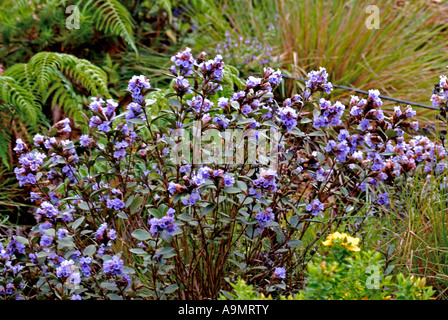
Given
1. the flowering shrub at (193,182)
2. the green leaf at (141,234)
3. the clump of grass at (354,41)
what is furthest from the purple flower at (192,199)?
the clump of grass at (354,41)

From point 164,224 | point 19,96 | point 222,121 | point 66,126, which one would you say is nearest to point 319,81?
point 222,121

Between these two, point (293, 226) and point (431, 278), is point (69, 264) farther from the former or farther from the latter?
point (431, 278)

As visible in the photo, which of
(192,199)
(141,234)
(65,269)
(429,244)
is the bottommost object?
Result: (429,244)

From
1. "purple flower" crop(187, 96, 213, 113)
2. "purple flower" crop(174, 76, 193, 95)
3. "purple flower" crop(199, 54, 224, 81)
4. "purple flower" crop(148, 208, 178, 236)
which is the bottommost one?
"purple flower" crop(148, 208, 178, 236)

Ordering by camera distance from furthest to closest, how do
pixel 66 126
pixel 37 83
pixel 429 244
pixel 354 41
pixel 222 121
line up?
pixel 354 41 < pixel 37 83 < pixel 429 244 < pixel 66 126 < pixel 222 121

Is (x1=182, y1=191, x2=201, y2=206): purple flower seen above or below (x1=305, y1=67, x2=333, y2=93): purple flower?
below

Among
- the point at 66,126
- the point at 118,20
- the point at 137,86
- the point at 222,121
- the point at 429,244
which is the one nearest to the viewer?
the point at 137,86

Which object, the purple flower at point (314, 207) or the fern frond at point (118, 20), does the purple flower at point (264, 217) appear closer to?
the purple flower at point (314, 207)

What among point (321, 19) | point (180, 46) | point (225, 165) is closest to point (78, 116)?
point (180, 46)

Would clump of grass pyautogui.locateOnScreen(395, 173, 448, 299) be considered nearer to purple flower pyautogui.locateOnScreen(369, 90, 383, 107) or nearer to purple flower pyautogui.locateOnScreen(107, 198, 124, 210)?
purple flower pyautogui.locateOnScreen(369, 90, 383, 107)

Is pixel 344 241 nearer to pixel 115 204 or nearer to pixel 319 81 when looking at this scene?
pixel 319 81

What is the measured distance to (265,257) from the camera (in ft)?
5.77

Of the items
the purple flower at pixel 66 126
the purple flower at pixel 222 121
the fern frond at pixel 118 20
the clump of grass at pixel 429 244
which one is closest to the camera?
the purple flower at pixel 222 121

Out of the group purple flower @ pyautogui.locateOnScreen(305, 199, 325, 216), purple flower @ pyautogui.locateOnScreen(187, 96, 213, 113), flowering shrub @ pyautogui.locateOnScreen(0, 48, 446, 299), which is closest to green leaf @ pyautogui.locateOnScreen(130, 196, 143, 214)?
flowering shrub @ pyautogui.locateOnScreen(0, 48, 446, 299)
